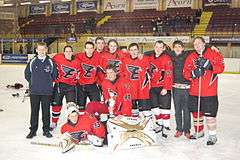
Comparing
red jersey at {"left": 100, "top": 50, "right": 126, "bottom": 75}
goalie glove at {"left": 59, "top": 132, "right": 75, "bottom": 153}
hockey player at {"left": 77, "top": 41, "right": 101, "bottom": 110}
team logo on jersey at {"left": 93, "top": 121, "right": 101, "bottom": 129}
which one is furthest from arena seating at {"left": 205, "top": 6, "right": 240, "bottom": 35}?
goalie glove at {"left": 59, "top": 132, "right": 75, "bottom": 153}

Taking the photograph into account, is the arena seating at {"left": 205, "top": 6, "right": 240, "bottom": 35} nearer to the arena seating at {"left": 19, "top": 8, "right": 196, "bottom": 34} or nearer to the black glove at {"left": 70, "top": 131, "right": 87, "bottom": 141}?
the arena seating at {"left": 19, "top": 8, "right": 196, "bottom": 34}

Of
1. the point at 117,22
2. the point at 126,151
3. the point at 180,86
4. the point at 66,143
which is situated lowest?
the point at 126,151

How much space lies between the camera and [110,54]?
513cm

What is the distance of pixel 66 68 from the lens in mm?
4785

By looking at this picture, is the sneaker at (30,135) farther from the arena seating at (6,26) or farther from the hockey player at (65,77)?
the arena seating at (6,26)

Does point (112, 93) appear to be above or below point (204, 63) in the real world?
below

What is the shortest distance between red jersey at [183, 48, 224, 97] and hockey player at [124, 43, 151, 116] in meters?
0.49

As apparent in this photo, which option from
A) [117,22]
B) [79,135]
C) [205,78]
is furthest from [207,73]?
[117,22]

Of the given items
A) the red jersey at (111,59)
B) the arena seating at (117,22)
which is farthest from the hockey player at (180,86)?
the arena seating at (117,22)

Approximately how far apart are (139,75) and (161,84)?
0.30 metres

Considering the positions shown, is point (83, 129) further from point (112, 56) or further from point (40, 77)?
point (112, 56)

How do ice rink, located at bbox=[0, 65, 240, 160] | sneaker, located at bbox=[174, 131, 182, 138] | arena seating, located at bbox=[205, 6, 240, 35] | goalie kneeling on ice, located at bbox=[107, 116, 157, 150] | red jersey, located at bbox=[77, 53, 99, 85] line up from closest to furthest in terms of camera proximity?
ice rink, located at bbox=[0, 65, 240, 160] < goalie kneeling on ice, located at bbox=[107, 116, 157, 150] < sneaker, located at bbox=[174, 131, 182, 138] < red jersey, located at bbox=[77, 53, 99, 85] < arena seating, located at bbox=[205, 6, 240, 35]

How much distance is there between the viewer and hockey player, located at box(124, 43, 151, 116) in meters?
4.62

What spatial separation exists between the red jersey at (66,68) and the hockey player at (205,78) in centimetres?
141
